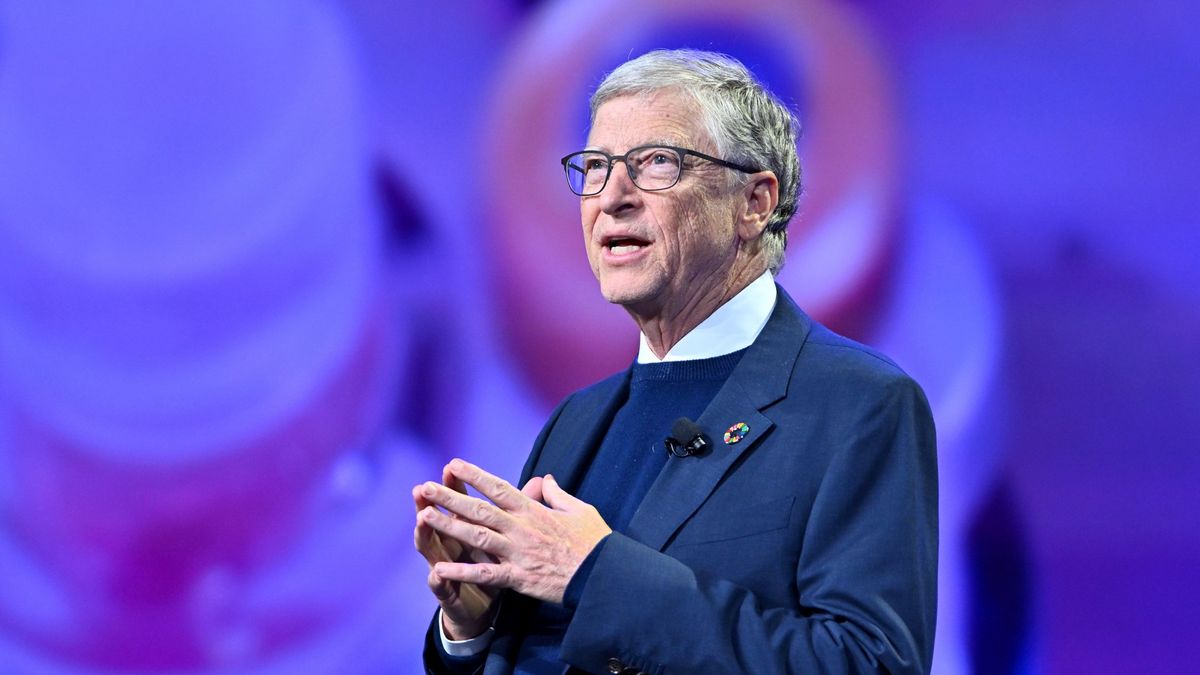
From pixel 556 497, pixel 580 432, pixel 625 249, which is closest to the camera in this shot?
pixel 556 497

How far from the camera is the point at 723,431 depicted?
1851 millimetres

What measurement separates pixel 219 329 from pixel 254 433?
281 millimetres

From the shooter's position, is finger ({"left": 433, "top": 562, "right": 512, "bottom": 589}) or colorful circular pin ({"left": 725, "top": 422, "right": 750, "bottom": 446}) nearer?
finger ({"left": 433, "top": 562, "right": 512, "bottom": 589})

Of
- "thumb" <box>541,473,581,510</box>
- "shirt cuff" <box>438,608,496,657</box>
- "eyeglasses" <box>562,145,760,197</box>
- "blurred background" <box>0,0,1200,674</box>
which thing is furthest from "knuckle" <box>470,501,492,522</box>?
"blurred background" <box>0,0,1200,674</box>

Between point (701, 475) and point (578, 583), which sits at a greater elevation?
point (701, 475)

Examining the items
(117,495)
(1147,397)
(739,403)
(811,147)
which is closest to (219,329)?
(117,495)

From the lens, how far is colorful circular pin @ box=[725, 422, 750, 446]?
1828 mm

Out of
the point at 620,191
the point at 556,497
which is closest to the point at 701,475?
the point at 556,497

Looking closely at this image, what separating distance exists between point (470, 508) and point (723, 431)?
40cm

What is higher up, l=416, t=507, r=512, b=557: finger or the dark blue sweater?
the dark blue sweater

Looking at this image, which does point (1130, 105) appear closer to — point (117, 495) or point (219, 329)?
point (219, 329)

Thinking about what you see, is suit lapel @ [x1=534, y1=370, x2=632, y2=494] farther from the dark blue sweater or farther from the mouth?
the mouth

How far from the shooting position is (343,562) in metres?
3.14

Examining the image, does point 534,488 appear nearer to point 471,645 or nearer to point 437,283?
point 471,645
